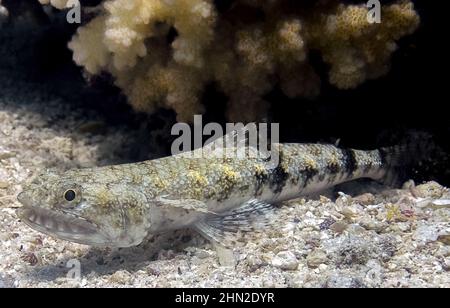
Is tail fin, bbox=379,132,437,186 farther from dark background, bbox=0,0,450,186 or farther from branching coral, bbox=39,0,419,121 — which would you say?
branching coral, bbox=39,0,419,121

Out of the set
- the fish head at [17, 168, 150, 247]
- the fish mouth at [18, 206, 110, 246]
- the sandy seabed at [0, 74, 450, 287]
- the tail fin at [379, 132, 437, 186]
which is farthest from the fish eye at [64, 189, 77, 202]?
the tail fin at [379, 132, 437, 186]

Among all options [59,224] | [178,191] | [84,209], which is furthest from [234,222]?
[59,224]

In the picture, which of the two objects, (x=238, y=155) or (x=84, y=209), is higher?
(x=238, y=155)

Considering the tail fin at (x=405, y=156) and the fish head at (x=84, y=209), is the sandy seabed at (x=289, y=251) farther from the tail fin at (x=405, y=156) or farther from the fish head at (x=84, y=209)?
the fish head at (x=84, y=209)

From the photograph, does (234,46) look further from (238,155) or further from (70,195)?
(70,195)

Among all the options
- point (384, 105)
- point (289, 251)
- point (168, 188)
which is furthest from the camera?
point (384, 105)

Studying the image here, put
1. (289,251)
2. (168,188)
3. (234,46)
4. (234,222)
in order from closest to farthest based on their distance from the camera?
1. (289,251)
2. (168,188)
3. (234,222)
4. (234,46)

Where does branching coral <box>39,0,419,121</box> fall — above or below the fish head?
above
